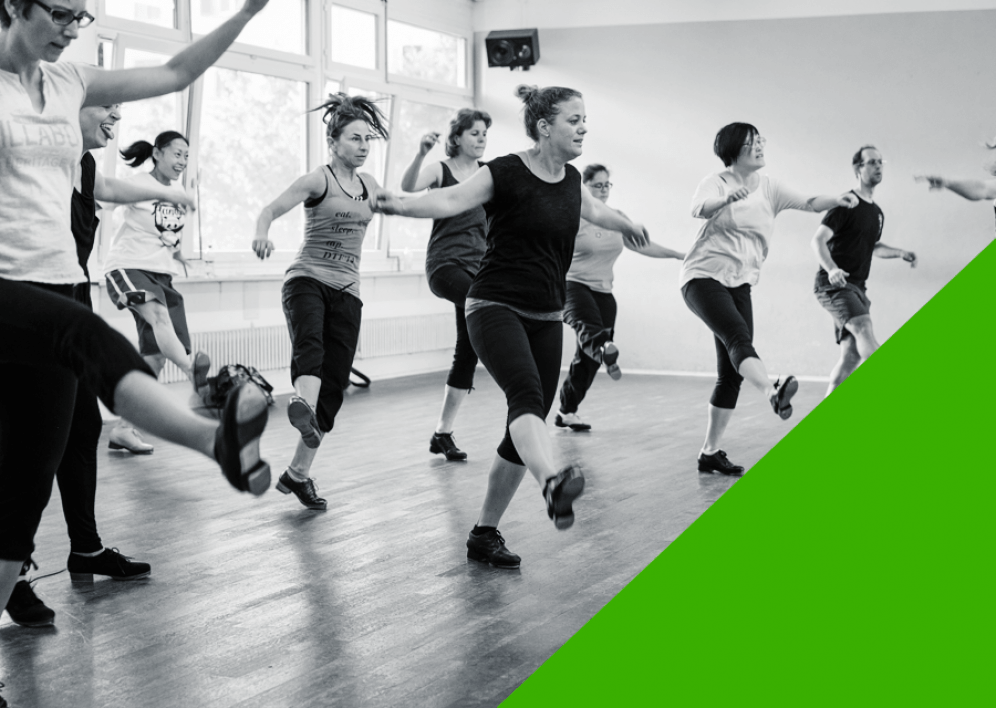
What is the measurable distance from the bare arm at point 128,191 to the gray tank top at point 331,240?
1028 millimetres

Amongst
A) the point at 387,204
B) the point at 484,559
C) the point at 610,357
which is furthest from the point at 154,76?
the point at 610,357

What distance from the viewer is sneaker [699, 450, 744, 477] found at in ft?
16.0

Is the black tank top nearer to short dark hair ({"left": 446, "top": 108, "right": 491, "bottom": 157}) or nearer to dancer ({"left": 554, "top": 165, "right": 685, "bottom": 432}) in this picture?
short dark hair ({"left": 446, "top": 108, "right": 491, "bottom": 157})

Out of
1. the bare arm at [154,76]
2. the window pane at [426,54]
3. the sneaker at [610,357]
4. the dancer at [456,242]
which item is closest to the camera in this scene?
the bare arm at [154,76]

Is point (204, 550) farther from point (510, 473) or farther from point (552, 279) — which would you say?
point (552, 279)

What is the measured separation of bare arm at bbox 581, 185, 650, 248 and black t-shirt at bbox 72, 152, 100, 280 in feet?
4.72

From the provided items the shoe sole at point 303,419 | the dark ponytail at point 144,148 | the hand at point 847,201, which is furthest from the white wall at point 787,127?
the shoe sole at point 303,419

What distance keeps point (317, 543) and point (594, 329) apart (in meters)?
2.46

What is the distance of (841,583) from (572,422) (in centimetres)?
331

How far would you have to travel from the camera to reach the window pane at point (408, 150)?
959 centimetres

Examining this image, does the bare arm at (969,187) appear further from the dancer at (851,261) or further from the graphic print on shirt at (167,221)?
the graphic print on shirt at (167,221)

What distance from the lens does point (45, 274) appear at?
2.17 metres

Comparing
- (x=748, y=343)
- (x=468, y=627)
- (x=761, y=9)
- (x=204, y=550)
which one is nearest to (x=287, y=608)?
(x=468, y=627)

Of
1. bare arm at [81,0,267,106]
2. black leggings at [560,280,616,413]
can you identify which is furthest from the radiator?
bare arm at [81,0,267,106]
